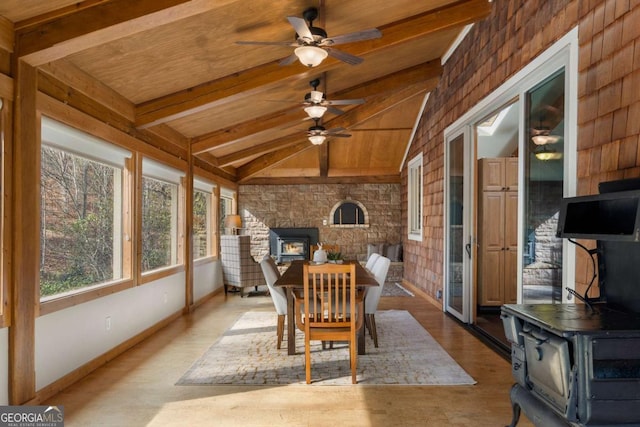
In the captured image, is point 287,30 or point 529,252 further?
point 287,30

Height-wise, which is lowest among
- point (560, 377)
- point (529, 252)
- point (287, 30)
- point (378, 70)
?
point (560, 377)

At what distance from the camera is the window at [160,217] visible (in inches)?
199

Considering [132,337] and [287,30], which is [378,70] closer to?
[287,30]

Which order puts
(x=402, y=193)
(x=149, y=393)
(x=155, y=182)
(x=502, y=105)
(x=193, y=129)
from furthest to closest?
(x=402, y=193) < (x=193, y=129) < (x=155, y=182) < (x=502, y=105) < (x=149, y=393)

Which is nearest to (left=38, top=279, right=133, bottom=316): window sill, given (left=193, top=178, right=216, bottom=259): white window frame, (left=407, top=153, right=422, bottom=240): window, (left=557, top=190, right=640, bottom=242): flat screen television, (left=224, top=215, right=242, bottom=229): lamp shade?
(left=557, top=190, right=640, bottom=242): flat screen television

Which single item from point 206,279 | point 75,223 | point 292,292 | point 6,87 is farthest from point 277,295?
point 206,279

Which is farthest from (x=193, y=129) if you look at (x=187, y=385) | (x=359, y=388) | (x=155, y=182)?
(x=359, y=388)

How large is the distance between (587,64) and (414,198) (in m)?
6.08

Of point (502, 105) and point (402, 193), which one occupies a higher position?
point (502, 105)

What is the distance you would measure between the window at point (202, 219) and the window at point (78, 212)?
2759 millimetres

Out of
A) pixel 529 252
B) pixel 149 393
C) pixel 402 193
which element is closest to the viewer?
pixel 149 393

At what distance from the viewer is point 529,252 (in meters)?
3.48

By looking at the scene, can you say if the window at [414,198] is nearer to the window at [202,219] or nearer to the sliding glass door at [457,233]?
the sliding glass door at [457,233]

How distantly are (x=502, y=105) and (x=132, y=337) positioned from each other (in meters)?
4.45
